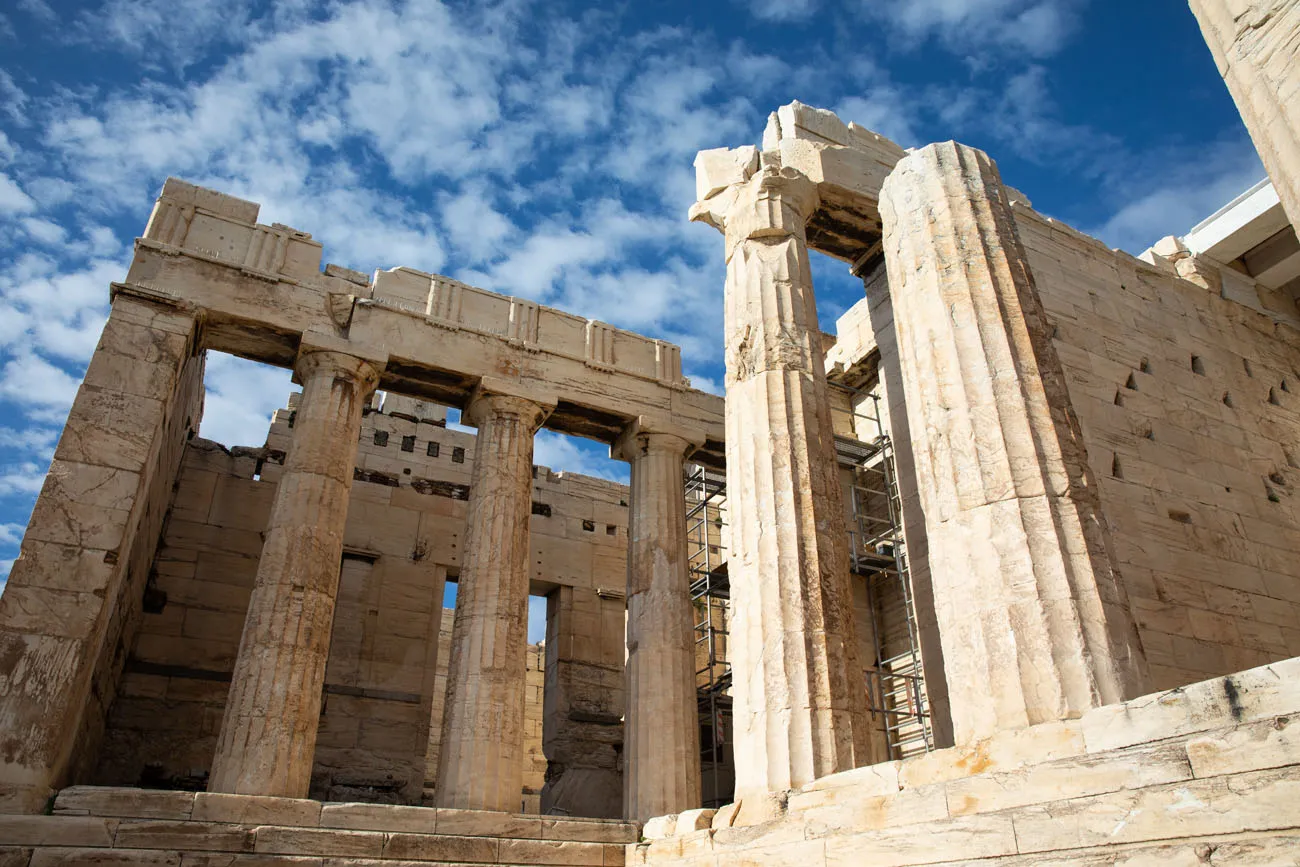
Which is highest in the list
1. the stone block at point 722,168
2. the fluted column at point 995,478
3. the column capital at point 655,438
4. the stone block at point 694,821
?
the stone block at point 722,168

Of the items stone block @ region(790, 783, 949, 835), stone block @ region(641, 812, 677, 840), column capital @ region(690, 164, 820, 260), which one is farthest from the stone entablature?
stone block @ region(790, 783, 949, 835)

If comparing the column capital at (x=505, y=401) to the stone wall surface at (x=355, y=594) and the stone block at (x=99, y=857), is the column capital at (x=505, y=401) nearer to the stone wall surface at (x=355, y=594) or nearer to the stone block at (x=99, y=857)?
the stone wall surface at (x=355, y=594)

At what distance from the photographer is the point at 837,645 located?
9.73 meters

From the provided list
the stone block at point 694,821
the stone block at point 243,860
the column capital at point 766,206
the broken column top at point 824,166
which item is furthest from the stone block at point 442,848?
the broken column top at point 824,166

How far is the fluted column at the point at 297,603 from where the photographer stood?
40.5 ft

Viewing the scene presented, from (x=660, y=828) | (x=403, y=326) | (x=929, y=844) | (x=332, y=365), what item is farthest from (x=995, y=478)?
(x=403, y=326)

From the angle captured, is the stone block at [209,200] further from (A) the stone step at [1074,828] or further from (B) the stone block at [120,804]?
(A) the stone step at [1074,828]

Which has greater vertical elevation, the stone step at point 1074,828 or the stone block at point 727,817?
the stone block at point 727,817

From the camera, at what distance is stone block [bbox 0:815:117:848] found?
10008 mm

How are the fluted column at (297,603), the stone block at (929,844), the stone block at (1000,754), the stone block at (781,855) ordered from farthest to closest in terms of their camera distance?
the fluted column at (297,603) → the stone block at (781,855) → the stone block at (1000,754) → the stone block at (929,844)

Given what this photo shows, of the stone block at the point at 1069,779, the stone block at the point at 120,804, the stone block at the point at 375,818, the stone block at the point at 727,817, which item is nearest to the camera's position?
the stone block at the point at 1069,779

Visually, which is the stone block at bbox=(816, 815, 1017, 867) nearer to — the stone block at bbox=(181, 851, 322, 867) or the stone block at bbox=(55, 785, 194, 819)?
the stone block at bbox=(181, 851, 322, 867)

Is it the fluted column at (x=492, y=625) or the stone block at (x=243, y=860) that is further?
the fluted column at (x=492, y=625)

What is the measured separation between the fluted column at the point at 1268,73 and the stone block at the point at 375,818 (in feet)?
36.1
